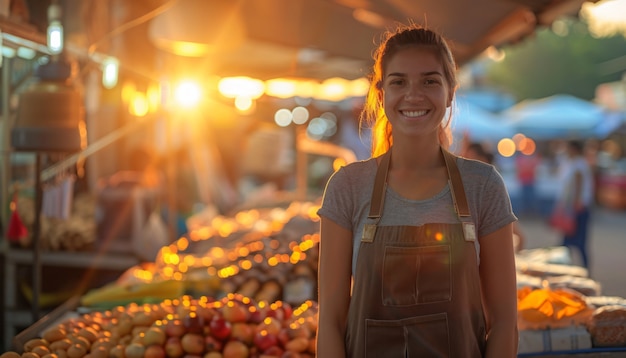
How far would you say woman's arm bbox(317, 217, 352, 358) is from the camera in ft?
7.30

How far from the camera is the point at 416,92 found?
220 cm

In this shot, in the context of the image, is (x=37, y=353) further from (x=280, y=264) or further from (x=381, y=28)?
(x=381, y=28)

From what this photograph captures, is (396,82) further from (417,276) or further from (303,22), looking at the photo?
(303,22)

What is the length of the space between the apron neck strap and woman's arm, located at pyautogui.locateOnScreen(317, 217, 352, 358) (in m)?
0.12

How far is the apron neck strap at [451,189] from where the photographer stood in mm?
2166

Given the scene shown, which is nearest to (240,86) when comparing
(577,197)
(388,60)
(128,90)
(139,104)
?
(128,90)

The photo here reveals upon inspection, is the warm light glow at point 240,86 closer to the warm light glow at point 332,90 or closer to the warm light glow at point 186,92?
the warm light glow at point 186,92

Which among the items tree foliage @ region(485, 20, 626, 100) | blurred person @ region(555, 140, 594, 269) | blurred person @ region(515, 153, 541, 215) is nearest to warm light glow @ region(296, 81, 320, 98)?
blurred person @ region(555, 140, 594, 269)

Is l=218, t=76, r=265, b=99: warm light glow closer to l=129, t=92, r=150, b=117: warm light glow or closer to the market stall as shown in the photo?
l=129, t=92, r=150, b=117: warm light glow

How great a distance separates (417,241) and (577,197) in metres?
8.43

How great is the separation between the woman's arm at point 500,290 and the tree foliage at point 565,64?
4950 centimetres

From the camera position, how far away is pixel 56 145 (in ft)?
11.8

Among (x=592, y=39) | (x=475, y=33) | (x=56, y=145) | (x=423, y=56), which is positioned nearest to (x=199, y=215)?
(x=475, y=33)

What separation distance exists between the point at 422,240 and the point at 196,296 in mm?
2908
